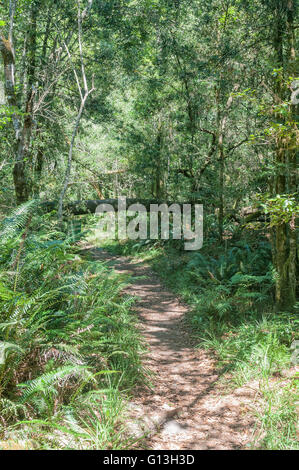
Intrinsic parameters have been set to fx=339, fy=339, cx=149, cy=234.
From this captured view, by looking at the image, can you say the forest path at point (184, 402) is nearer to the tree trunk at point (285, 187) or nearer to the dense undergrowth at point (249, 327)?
the dense undergrowth at point (249, 327)

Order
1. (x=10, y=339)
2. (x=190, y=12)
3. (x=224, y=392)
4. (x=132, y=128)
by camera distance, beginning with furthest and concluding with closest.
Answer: (x=132, y=128) < (x=190, y=12) < (x=224, y=392) < (x=10, y=339)

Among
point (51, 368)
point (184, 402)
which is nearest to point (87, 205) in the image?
point (184, 402)

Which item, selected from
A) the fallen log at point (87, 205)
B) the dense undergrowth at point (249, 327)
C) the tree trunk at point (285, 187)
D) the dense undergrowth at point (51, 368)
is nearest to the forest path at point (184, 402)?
the dense undergrowth at point (249, 327)

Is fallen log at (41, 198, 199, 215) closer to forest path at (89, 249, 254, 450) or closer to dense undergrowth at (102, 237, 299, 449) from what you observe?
dense undergrowth at (102, 237, 299, 449)

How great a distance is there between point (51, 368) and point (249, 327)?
326cm

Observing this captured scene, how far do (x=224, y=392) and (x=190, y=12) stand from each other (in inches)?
356

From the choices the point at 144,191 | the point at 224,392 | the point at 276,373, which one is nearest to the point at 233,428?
the point at 224,392

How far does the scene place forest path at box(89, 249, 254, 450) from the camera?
3.23 metres

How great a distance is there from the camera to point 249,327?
5242 mm

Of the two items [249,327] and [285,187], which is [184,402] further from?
[285,187]

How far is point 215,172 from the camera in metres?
10.4

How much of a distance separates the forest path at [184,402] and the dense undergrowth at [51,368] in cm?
29

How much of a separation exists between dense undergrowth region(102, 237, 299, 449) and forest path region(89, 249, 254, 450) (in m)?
0.19
